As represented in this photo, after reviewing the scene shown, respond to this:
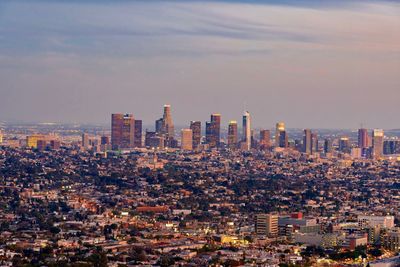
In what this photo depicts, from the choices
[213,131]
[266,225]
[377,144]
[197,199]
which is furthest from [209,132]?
[266,225]

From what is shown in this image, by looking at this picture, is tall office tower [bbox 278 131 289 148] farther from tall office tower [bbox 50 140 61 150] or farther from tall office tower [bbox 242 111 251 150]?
tall office tower [bbox 50 140 61 150]

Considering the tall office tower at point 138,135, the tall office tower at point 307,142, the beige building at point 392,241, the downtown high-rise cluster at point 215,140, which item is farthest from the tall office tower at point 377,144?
the beige building at point 392,241

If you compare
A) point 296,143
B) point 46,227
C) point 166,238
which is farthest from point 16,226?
point 296,143

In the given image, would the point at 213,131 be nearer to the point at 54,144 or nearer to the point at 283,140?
the point at 283,140

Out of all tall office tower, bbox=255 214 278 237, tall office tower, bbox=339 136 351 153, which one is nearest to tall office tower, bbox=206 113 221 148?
tall office tower, bbox=339 136 351 153

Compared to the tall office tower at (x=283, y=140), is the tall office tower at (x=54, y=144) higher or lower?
lower

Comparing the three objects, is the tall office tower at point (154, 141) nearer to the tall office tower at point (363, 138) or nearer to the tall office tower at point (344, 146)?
the tall office tower at point (344, 146)
